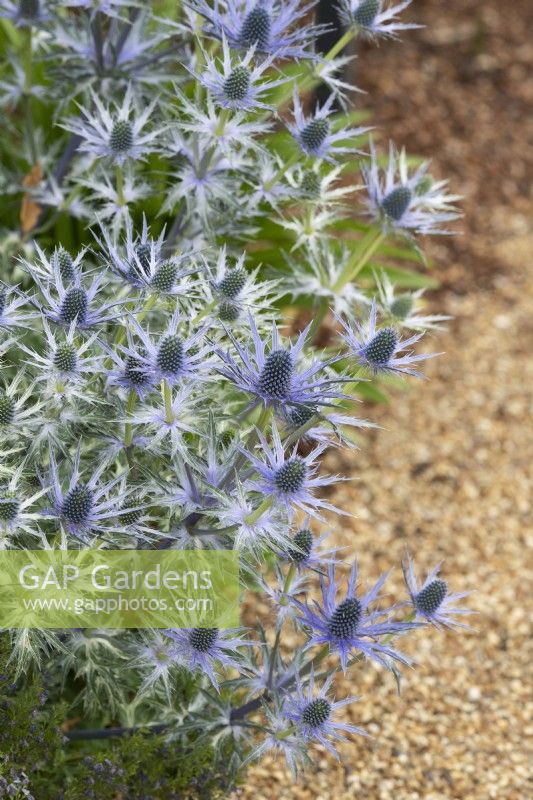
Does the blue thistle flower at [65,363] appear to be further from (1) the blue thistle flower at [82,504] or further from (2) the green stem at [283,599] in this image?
(2) the green stem at [283,599]

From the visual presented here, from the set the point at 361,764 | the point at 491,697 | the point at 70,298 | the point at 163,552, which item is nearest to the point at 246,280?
the point at 70,298

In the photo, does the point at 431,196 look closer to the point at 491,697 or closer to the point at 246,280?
the point at 246,280

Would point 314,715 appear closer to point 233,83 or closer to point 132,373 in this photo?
point 132,373

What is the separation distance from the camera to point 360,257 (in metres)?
2.60

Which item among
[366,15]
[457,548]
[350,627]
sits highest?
[366,15]

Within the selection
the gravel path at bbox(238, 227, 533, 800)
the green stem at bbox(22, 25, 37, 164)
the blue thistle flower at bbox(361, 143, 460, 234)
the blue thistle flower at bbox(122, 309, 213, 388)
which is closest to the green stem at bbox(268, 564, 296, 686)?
the blue thistle flower at bbox(122, 309, 213, 388)

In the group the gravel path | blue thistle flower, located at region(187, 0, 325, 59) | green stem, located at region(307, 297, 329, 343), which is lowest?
the gravel path

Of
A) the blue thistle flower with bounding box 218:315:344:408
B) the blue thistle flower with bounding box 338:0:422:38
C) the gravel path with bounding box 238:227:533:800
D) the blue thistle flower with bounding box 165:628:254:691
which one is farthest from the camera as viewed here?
the gravel path with bounding box 238:227:533:800

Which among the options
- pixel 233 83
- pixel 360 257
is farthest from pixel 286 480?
pixel 360 257

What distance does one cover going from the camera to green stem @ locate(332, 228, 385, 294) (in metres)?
2.56

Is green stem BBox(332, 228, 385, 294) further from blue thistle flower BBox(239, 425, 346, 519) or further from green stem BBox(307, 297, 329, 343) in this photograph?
blue thistle flower BBox(239, 425, 346, 519)

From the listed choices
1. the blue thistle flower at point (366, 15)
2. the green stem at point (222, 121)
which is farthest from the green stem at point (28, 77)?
the blue thistle flower at point (366, 15)
